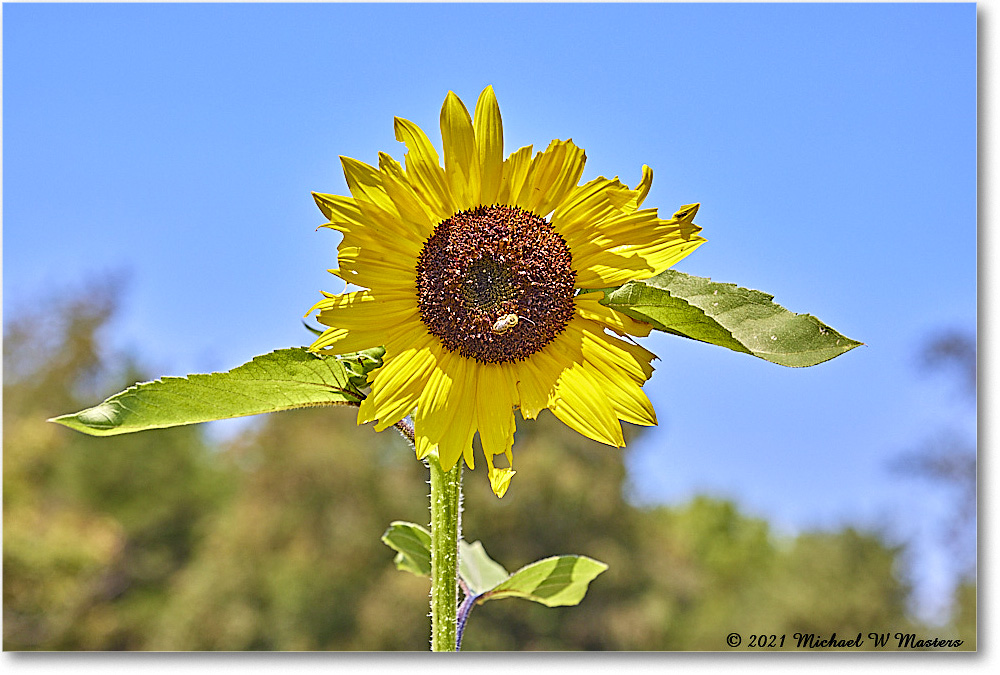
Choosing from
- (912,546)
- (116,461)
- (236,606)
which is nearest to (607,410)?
(912,546)

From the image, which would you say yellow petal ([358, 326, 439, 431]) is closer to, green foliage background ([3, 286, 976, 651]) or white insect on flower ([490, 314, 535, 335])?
white insect on flower ([490, 314, 535, 335])

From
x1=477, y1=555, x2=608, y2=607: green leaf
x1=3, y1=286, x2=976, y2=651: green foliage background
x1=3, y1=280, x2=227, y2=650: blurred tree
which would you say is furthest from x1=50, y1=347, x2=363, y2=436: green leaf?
x1=3, y1=280, x2=227, y2=650: blurred tree

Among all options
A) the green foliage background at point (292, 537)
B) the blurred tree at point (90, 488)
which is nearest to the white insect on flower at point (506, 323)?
the green foliage background at point (292, 537)

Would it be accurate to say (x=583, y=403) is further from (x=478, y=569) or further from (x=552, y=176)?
(x=478, y=569)

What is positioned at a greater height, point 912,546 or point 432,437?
point 912,546

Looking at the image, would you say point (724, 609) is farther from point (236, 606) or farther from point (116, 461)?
point (116, 461)

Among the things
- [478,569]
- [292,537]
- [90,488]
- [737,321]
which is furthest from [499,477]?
[90,488]

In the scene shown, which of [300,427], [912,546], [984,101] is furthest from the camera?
[300,427]
